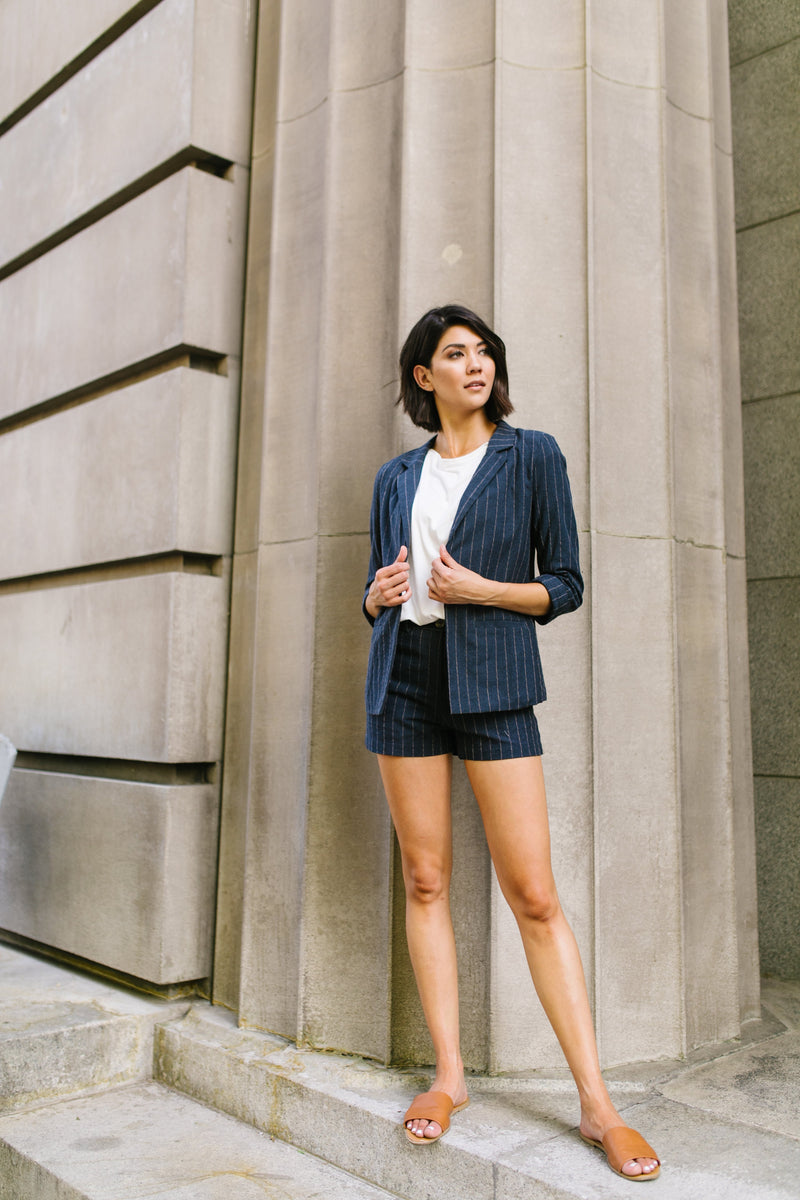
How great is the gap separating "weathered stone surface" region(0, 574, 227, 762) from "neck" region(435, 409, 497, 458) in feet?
5.56

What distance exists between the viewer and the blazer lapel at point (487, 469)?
3010mm

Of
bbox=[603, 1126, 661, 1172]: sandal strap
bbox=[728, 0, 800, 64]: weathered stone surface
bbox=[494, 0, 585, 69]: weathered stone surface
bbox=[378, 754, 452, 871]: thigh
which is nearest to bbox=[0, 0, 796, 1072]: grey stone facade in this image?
bbox=[494, 0, 585, 69]: weathered stone surface

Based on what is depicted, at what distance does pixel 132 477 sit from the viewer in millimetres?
4738

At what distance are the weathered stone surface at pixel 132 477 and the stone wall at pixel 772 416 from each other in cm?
272

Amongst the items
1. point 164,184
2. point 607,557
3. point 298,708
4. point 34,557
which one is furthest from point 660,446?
point 34,557

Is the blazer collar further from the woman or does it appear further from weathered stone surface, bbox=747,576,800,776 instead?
weathered stone surface, bbox=747,576,800,776

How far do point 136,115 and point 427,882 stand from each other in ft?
13.4

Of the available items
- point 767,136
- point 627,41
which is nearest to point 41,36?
point 627,41

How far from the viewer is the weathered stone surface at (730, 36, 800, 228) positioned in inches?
209

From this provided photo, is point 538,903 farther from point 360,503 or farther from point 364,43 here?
point 364,43

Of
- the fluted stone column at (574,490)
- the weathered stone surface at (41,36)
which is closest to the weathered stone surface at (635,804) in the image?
the fluted stone column at (574,490)

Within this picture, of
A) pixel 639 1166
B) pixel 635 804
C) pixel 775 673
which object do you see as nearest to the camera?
pixel 639 1166

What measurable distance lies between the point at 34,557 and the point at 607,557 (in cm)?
317

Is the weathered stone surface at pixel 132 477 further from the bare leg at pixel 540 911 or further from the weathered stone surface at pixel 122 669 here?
the bare leg at pixel 540 911
